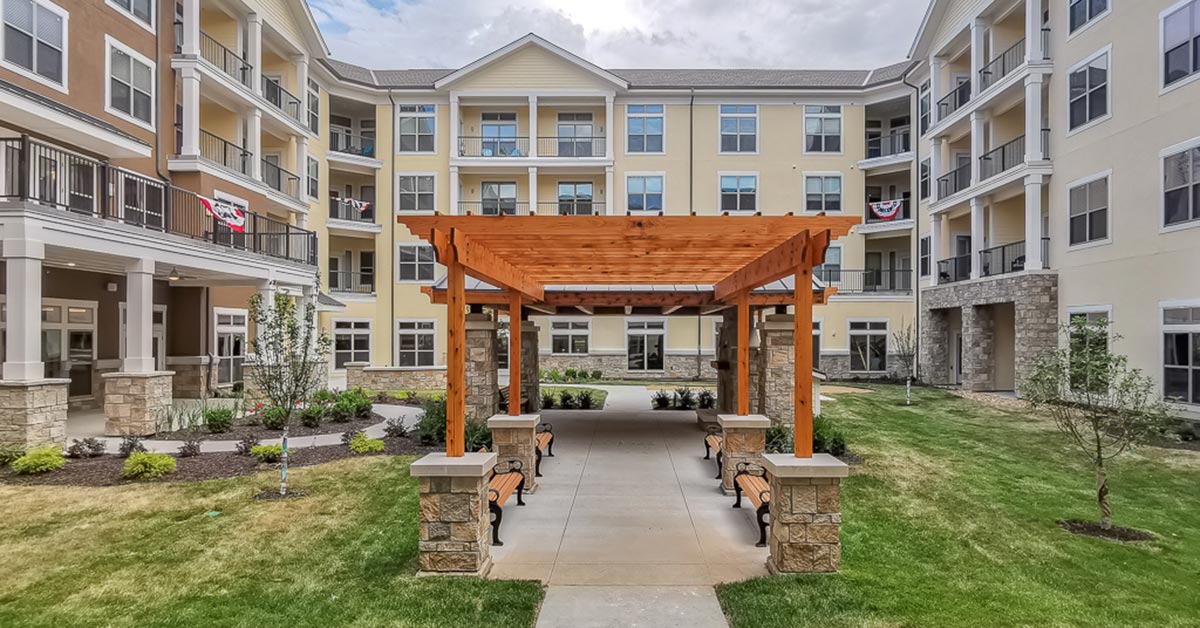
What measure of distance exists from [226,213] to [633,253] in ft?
42.0

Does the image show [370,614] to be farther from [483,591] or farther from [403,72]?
[403,72]

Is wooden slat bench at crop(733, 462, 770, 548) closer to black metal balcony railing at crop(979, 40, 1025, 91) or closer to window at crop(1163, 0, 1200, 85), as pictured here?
window at crop(1163, 0, 1200, 85)

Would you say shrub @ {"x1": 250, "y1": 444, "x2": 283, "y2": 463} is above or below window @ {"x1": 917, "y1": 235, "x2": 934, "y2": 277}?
below

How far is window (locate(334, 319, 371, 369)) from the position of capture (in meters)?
27.3

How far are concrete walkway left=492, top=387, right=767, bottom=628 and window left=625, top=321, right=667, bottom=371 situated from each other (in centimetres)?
1707

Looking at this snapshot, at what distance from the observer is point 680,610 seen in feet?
16.1

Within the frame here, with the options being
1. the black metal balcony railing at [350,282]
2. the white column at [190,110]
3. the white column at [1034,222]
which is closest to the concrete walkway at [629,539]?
the white column at [190,110]

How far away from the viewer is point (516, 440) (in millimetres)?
8383

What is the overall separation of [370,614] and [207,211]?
1483 centimetres

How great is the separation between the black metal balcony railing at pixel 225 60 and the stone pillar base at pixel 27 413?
11435 millimetres

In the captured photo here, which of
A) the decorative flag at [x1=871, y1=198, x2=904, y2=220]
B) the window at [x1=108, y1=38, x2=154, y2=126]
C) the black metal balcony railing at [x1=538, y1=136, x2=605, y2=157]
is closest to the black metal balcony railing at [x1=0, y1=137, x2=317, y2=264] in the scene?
the window at [x1=108, y1=38, x2=154, y2=126]

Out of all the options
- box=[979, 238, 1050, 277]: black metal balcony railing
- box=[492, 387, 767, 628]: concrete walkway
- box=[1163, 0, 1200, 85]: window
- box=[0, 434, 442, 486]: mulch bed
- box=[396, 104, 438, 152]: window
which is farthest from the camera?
box=[396, 104, 438, 152]: window

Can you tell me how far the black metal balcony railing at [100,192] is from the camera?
11.1 metres

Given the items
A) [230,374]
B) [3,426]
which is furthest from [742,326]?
[230,374]
